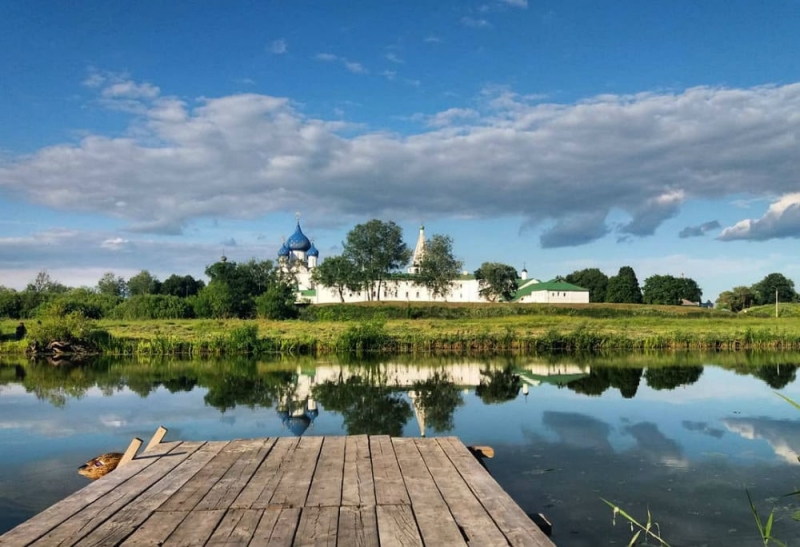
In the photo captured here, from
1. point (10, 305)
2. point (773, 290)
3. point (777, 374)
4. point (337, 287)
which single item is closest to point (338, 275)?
point (337, 287)

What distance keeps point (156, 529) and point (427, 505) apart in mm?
1930

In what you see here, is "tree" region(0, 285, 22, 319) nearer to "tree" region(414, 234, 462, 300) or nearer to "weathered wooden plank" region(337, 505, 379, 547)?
"tree" region(414, 234, 462, 300)

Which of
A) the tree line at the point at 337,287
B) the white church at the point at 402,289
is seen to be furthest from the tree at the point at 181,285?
the white church at the point at 402,289

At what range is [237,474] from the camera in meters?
→ 6.24

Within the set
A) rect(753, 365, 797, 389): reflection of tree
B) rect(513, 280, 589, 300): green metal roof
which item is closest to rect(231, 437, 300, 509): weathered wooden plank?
rect(753, 365, 797, 389): reflection of tree

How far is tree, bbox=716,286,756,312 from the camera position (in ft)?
317

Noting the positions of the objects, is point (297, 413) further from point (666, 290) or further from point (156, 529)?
point (666, 290)

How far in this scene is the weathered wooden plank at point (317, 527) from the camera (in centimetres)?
422

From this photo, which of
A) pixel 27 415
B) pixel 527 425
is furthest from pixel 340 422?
pixel 27 415

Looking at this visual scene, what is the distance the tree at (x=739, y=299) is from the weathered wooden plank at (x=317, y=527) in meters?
103

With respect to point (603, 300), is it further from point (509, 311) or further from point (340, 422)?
point (340, 422)

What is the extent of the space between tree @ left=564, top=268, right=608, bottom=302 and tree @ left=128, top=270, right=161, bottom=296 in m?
63.5

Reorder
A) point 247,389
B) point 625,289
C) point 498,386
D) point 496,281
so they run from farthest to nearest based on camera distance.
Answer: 1. point 625,289
2. point 496,281
3. point 498,386
4. point 247,389

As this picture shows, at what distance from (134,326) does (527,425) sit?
3393 centimetres
